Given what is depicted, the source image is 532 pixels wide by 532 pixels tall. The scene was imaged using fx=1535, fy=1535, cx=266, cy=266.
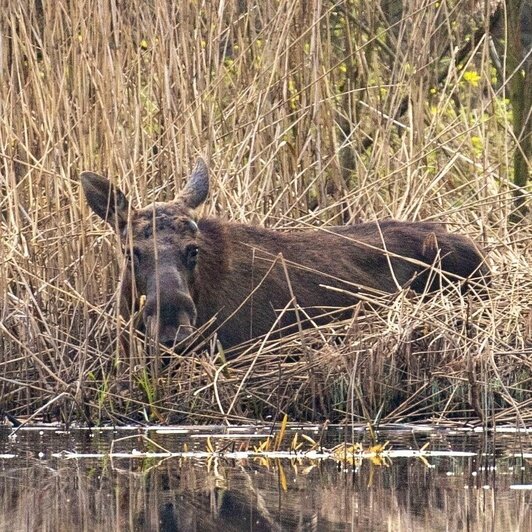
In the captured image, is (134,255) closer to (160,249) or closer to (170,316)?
(160,249)

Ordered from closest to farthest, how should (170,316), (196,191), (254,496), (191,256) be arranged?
(254,496)
(170,316)
(191,256)
(196,191)

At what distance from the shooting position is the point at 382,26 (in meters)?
10.8

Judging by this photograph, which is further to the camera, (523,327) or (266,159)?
(266,159)

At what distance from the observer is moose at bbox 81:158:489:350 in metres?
7.08

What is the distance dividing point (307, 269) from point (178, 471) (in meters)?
2.45

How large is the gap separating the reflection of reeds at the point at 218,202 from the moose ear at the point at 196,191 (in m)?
0.18

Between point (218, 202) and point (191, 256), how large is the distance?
1.03 metres

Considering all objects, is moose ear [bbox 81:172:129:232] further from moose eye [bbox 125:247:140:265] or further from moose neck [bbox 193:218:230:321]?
moose neck [bbox 193:218:230:321]

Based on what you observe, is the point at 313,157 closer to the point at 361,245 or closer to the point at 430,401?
the point at 361,245

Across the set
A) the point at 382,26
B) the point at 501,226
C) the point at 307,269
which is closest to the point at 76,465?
the point at 307,269

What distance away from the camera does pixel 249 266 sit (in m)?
7.74

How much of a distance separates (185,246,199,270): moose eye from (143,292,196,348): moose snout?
29 centimetres

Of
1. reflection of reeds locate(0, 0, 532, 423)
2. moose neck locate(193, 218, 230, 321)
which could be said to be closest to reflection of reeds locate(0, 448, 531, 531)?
reflection of reeds locate(0, 0, 532, 423)

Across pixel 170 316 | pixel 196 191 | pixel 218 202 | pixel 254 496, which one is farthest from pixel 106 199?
pixel 254 496
